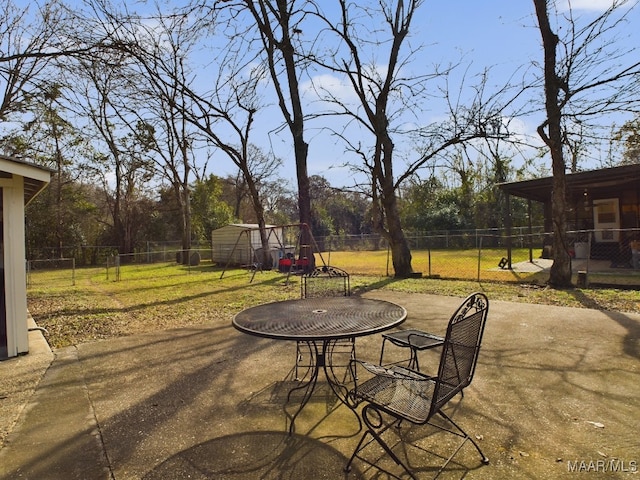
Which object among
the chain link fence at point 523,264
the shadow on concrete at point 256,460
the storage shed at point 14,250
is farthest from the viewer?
the chain link fence at point 523,264

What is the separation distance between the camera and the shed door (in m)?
13.1

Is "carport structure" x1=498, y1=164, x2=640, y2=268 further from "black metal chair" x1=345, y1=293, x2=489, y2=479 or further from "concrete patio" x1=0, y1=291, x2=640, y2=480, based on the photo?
"black metal chair" x1=345, y1=293, x2=489, y2=479

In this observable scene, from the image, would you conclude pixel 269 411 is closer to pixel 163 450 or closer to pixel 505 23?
pixel 163 450

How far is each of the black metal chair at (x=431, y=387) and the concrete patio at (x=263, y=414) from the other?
26 cm

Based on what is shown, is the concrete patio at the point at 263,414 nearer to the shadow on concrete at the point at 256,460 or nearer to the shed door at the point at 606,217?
the shadow on concrete at the point at 256,460

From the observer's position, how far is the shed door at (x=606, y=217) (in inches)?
514

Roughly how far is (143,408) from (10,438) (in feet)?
2.62

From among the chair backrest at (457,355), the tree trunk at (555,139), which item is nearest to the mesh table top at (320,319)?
the chair backrest at (457,355)


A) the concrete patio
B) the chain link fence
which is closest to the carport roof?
the chain link fence

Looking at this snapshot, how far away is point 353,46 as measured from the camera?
1080 cm

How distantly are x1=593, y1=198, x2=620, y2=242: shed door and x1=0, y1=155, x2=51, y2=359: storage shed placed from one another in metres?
15.4

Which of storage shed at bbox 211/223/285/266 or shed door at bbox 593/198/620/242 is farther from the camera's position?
storage shed at bbox 211/223/285/266

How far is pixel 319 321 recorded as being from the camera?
274cm

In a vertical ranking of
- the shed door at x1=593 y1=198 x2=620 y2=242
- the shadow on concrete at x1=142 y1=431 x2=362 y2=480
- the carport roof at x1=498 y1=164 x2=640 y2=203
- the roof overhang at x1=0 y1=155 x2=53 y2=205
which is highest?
the carport roof at x1=498 y1=164 x2=640 y2=203
